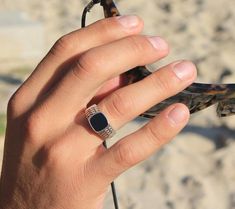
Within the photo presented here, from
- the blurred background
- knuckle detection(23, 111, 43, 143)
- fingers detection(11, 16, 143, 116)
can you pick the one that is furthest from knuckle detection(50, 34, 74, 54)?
the blurred background

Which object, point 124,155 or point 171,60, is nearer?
point 124,155

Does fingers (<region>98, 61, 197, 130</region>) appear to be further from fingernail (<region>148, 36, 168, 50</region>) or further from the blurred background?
the blurred background

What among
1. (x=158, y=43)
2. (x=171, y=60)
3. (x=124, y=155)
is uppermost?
(x=158, y=43)

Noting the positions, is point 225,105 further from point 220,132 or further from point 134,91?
point 220,132

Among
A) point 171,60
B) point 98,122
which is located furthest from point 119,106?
point 171,60

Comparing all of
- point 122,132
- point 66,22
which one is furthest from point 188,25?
point 122,132

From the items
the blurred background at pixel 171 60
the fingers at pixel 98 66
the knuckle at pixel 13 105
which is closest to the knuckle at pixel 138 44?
the fingers at pixel 98 66

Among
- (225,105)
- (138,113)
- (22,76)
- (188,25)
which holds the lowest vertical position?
(188,25)

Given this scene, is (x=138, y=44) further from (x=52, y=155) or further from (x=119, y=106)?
(x=52, y=155)
